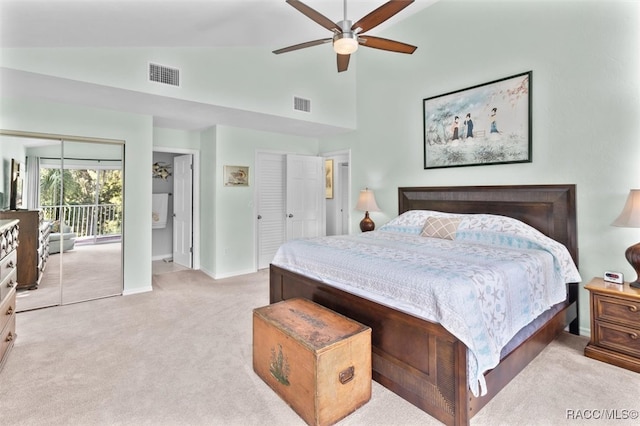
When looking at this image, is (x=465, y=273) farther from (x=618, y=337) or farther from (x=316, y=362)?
(x=618, y=337)

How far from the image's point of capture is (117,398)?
196 cm

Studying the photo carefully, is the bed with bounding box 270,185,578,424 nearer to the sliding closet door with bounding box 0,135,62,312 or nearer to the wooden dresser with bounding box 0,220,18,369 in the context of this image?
the wooden dresser with bounding box 0,220,18,369

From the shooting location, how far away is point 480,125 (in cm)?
361

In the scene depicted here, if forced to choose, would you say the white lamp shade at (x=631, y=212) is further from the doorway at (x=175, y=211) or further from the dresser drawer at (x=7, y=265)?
the doorway at (x=175, y=211)

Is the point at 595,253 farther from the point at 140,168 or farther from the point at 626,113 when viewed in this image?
the point at 140,168

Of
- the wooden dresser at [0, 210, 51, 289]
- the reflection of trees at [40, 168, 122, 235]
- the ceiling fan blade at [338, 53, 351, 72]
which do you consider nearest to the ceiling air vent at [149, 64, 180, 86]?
the reflection of trees at [40, 168, 122, 235]

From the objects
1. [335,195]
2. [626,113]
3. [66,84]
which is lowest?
[335,195]

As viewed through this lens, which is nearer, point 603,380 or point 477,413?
point 477,413

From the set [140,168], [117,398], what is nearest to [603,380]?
[117,398]

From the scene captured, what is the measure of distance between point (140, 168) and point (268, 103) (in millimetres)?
1799

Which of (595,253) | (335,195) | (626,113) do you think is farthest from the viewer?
(335,195)

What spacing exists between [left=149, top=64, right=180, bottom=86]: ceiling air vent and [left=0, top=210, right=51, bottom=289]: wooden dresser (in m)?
1.87

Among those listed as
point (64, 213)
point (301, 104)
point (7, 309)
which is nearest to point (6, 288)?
point (7, 309)

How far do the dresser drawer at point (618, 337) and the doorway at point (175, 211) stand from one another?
5.04 meters
